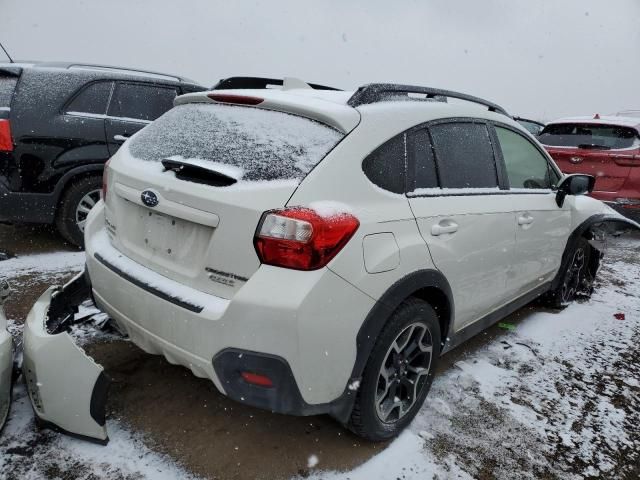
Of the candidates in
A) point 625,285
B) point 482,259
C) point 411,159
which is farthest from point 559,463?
point 625,285

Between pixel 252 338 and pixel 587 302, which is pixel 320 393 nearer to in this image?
pixel 252 338

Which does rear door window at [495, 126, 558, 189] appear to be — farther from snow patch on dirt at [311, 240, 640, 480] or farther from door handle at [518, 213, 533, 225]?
snow patch on dirt at [311, 240, 640, 480]

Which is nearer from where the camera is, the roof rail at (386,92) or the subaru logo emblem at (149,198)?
the subaru logo emblem at (149,198)

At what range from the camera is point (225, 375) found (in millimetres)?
1767

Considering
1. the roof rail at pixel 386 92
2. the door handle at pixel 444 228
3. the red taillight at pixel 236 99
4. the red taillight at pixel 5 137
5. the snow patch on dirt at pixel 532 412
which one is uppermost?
the roof rail at pixel 386 92

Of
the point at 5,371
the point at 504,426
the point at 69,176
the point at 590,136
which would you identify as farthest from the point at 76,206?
the point at 590,136

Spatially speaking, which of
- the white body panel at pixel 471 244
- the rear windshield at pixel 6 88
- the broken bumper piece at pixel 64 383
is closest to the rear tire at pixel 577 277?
the white body panel at pixel 471 244

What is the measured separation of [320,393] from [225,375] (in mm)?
384

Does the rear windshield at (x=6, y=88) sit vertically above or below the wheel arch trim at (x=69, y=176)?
above

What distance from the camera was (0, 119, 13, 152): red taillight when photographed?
155 inches

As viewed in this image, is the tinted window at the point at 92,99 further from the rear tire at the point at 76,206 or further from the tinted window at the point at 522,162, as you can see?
the tinted window at the point at 522,162

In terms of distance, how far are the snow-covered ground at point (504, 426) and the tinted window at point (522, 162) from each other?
1222mm

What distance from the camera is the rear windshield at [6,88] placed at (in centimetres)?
403

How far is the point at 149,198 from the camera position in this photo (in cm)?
197
